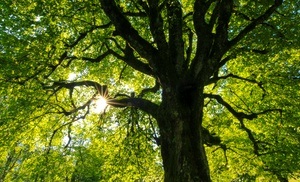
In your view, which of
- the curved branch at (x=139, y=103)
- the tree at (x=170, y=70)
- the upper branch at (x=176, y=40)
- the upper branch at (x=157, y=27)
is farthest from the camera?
the curved branch at (x=139, y=103)

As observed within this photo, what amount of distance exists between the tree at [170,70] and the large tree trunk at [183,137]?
0.03 meters

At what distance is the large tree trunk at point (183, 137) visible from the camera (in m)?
8.61

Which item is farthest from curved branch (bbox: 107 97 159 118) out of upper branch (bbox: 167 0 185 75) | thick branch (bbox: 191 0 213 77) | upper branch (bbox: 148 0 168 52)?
upper branch (bbox: 148 0 168 52)

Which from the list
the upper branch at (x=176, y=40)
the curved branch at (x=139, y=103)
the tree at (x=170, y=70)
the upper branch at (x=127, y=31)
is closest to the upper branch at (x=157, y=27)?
the tree at (x=170, y=70)

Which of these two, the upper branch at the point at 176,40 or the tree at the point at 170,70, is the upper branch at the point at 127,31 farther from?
the upper branch at the point at 176,40

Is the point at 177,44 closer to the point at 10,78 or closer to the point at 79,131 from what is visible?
the point at 10,78

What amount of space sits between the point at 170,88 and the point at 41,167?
921 cm

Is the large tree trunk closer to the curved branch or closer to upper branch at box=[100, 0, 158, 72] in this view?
the curved branch

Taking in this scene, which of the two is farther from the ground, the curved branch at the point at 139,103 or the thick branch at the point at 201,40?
the thick branch at the point at 201,40

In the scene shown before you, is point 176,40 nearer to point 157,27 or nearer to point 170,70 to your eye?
point 157,27

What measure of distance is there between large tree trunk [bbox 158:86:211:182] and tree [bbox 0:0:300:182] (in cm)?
3

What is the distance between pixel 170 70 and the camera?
390 inches

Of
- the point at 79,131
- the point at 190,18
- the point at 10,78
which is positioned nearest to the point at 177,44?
the point at 190,18

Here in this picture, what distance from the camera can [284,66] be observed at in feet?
53.8
